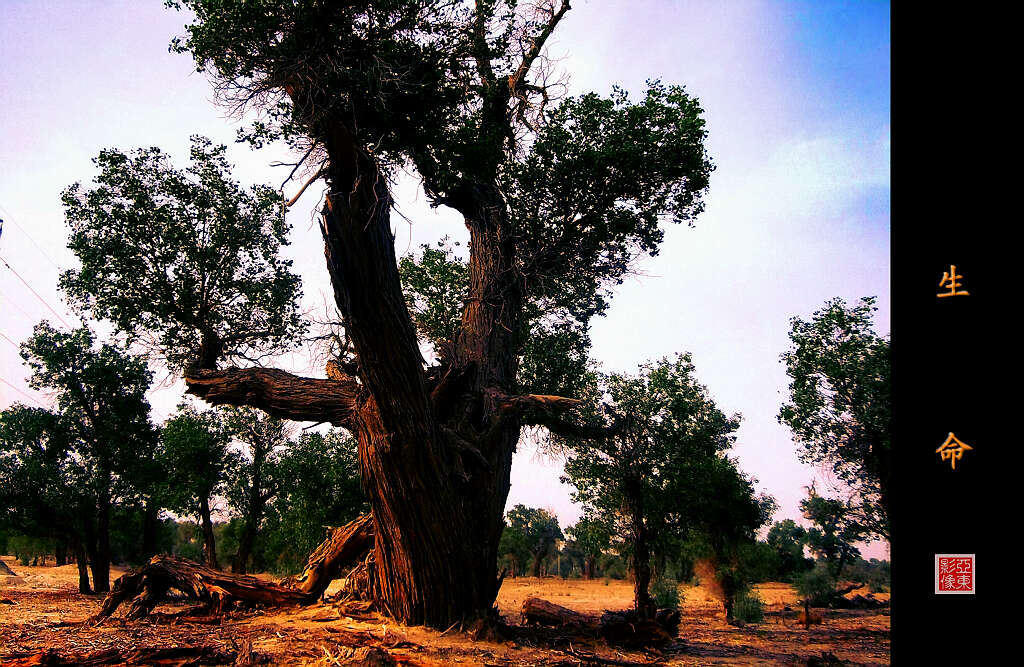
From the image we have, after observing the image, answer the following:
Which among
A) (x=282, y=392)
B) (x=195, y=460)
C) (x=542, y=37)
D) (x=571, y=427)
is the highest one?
(x=542, y=37)

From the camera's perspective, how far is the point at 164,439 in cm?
2394

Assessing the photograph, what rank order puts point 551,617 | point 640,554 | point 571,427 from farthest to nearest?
point 640,554, point 571,427, point 551,617

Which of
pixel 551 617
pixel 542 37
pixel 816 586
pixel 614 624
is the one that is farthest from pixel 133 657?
pixel 816 586

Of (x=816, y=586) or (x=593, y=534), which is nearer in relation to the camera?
(x=593, y=534)

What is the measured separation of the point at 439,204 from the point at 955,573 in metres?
9.64

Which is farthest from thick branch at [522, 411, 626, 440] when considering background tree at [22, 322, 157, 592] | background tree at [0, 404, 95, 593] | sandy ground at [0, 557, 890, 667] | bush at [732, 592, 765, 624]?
background tree at [0, 404, 95, 593]

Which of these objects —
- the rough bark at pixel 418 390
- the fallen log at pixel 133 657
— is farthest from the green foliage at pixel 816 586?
the fallen log at pixel 133 657

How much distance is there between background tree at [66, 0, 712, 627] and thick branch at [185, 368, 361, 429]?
0.09 feet

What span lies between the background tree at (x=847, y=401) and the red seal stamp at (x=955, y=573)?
622 inches

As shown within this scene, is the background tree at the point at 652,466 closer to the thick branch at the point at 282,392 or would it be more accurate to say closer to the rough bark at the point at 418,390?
the rough bark at the point at 418,390

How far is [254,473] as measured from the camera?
1059 inches

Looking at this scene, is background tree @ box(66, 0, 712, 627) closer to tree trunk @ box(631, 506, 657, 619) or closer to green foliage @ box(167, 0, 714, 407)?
green foliage @ box(167, 0, 714, 407)

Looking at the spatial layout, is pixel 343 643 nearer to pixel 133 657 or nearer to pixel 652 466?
pixel 133 657

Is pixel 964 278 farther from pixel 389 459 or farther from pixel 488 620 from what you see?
pixel 488 620
